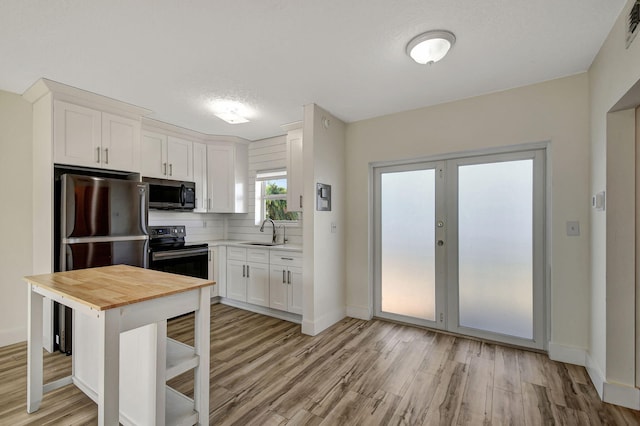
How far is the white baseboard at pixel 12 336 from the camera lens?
2814 mm

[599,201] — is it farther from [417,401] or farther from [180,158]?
[180,158]

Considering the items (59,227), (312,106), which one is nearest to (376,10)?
(312,106)

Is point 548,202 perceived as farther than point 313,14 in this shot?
Yes

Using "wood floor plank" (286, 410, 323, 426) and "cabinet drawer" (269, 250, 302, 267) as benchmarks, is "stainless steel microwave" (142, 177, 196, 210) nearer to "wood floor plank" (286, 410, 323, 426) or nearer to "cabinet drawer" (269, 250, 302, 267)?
"cabinet drawer" (269, 250, 302, 267)

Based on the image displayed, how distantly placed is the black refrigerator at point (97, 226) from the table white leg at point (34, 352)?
2.97 feet

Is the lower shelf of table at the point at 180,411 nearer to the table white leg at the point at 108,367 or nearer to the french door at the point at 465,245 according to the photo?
the table white leg at the point at 108,367

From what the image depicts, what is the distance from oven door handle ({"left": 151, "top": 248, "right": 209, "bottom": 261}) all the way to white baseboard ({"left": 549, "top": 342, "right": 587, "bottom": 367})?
403 cm

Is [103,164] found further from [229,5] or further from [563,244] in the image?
[563,244]

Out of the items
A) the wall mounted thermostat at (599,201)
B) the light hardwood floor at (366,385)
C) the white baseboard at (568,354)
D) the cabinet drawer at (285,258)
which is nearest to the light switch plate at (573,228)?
the wall mounted thermostat at (599,201)

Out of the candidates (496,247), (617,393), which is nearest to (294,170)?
(496,247)

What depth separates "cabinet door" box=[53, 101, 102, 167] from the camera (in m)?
2.74

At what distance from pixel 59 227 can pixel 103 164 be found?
74 cm

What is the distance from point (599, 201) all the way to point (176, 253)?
4.25 m

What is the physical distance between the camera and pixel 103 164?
3057 millimetres
